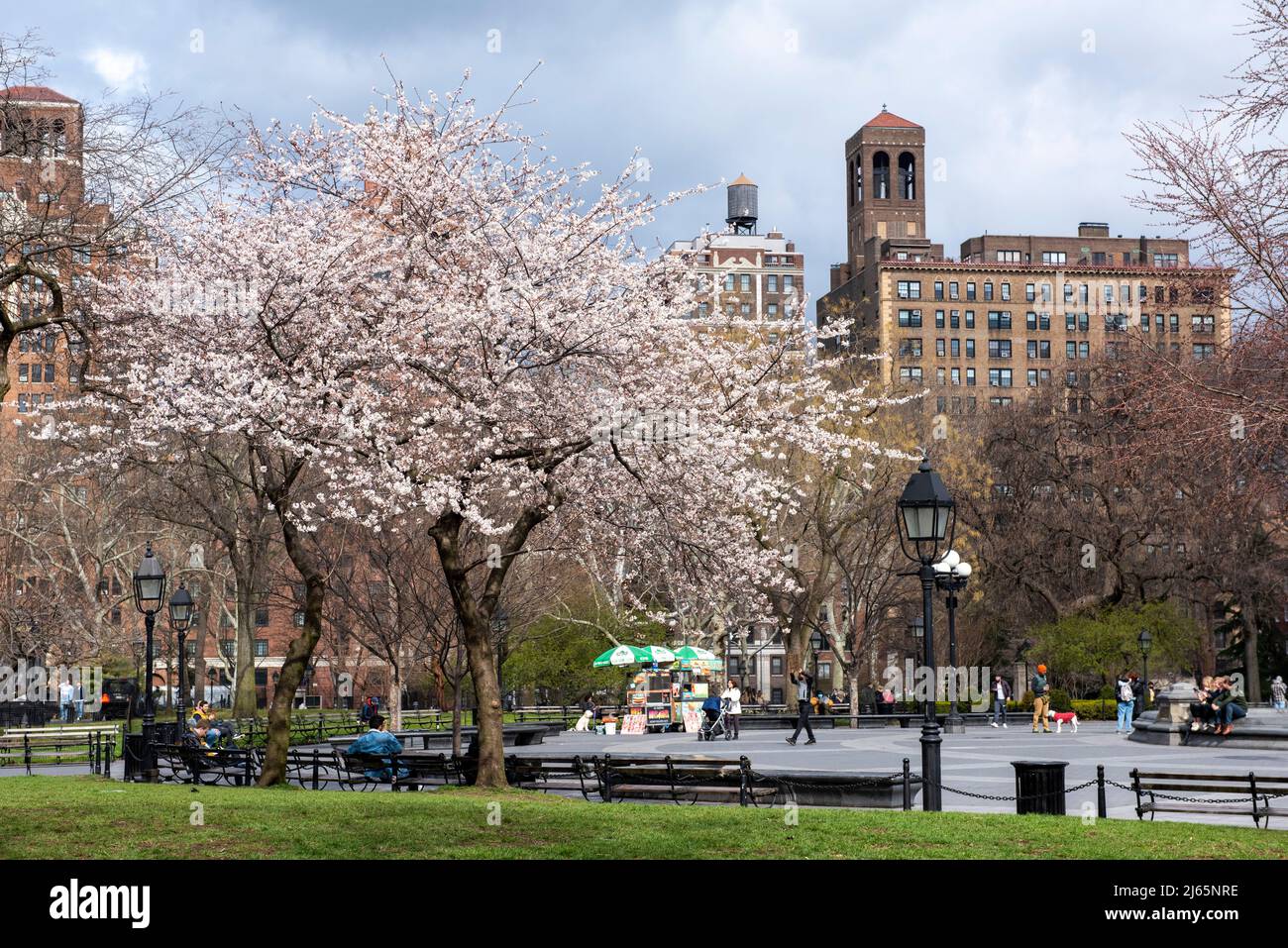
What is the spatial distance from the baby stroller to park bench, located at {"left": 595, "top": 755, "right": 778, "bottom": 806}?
1821 cm

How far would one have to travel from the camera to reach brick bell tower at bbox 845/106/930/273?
151m

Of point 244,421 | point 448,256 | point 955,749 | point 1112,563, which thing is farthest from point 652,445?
point 1112,563

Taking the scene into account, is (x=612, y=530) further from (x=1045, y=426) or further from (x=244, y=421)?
(x=1045, y=426)

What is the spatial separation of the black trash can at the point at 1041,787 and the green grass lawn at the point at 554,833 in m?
0.66

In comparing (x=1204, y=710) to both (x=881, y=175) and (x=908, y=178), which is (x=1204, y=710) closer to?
(x=881, y=175)

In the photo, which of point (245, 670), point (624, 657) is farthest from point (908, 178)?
point (624, 657)

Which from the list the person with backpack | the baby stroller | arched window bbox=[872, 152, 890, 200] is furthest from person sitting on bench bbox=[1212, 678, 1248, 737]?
arched window bbox=[872, 152, 890, 200]

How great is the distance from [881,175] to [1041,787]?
143m

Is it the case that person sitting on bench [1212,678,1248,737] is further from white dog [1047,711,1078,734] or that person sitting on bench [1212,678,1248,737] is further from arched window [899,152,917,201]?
arched window [899,152,917,201]

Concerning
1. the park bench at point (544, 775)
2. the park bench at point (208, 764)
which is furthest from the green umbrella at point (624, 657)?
the park bench at point (544, 775)

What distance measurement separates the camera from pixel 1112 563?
54.5m

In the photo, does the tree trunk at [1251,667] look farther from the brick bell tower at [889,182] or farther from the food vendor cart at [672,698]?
the brick bell tower at [889,182]

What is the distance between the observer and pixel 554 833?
13.5m

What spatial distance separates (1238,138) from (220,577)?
46.4 meters
